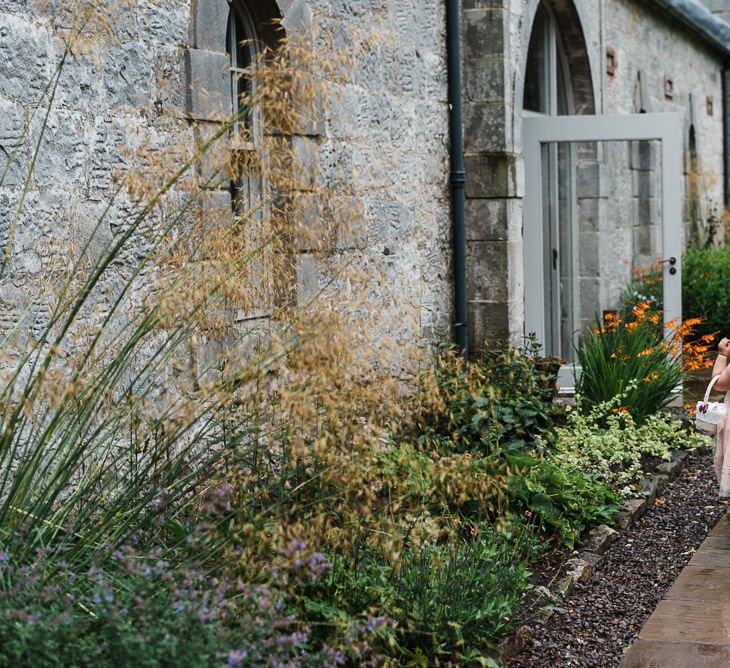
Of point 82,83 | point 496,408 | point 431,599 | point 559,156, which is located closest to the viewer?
point 431,599

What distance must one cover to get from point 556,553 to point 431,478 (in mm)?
1216

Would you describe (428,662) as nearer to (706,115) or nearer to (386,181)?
(386,181)

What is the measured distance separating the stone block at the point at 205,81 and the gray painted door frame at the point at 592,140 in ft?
13.3

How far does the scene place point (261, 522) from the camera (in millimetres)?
3156

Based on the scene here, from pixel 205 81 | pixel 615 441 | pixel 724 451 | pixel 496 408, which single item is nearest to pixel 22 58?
pixel 205 81

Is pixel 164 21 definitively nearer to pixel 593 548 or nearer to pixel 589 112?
pixel 593 548

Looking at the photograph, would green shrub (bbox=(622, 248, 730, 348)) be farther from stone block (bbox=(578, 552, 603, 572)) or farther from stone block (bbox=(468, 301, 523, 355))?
stone block (bbox=(578, 552, 603, 572))

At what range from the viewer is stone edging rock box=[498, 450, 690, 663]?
411cm

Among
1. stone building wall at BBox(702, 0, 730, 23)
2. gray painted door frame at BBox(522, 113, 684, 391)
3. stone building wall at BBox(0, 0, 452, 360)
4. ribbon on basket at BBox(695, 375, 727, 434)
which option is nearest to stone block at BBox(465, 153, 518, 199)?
stone building wall at BBox(0, 0, 452, 360)

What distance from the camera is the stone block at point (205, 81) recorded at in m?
5.26

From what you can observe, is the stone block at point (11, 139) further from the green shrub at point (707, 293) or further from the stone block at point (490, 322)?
the green shrub at point (707, 293)

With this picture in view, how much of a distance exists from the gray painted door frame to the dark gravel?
8.40 ft

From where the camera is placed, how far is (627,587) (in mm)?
4855

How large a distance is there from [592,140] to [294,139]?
12.1 ft
